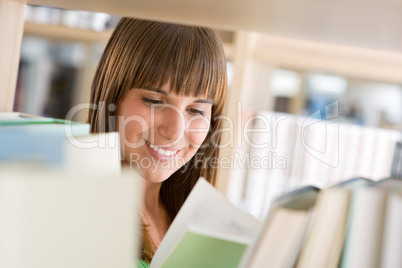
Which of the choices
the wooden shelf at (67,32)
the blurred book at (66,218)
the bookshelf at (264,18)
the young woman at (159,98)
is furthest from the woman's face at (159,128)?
the wooden shelf at (67,32)

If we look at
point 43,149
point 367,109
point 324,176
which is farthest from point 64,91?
point 43,149

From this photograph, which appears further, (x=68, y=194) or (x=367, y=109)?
(x=367, y=109)

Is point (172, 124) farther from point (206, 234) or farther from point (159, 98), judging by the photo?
point (206, 234)

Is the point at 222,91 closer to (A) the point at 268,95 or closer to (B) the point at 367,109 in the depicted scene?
(A) the point at 268,95

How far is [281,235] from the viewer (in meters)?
0.38

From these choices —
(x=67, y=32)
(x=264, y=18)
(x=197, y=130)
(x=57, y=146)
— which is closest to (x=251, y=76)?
(x=67, y=32)

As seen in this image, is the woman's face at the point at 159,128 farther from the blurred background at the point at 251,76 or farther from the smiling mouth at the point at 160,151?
the blurred background at the point at 251,76

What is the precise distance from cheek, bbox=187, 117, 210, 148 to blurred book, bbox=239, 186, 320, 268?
0.88 meters

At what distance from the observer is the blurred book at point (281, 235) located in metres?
0.37

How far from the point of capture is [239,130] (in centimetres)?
221

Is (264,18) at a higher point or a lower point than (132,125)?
higher

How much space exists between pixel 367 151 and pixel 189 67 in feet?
4.03

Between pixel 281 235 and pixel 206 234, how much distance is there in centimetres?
14

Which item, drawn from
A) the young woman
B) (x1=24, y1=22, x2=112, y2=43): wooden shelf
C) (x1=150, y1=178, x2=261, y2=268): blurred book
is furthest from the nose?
(x1=24, y1=22, x2=112, y2=43): wooden shelf
